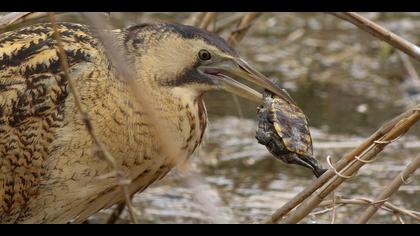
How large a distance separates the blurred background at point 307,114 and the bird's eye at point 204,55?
1.78ft

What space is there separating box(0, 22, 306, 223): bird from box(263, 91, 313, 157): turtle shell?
2.9 inches

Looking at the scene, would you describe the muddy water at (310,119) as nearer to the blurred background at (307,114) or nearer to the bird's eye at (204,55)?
the blurred background at (307,114)

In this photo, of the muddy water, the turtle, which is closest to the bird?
the turtle

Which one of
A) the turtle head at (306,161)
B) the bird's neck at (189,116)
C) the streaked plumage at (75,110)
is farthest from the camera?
the bird's neck at (189,116)

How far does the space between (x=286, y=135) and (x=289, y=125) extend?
0.08 m

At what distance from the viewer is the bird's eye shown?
4293 millimetres

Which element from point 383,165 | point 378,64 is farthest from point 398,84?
point 383,165

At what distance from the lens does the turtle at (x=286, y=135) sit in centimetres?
392

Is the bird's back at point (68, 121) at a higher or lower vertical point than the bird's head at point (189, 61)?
lower

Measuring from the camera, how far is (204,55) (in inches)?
169

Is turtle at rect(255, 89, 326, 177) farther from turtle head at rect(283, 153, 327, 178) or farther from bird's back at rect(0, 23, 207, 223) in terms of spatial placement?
bird's back at rect(0, 23, 207, 223)

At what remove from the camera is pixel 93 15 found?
274 cm

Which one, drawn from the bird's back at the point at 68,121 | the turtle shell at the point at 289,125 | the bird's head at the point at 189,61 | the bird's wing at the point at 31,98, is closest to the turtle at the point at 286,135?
the turtle shell at the point at 289,125
